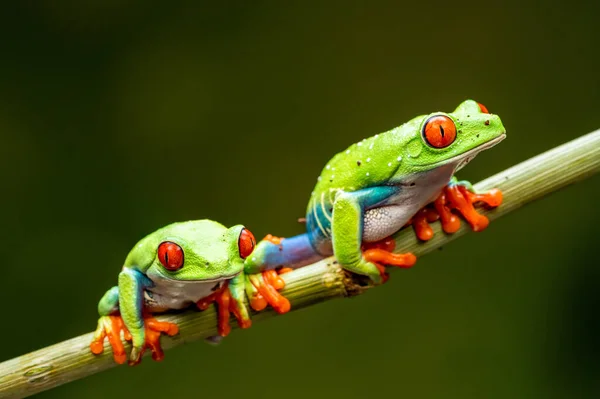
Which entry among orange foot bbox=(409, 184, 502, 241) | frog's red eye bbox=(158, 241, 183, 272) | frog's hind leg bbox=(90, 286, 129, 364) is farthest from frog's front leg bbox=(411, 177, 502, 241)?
frog's hind leg bbox=(90, 286, 129, 364)

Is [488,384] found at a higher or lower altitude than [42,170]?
lower

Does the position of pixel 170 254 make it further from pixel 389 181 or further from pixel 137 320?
pixel 389 181

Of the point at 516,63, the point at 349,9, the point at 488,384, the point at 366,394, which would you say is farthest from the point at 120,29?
the point at 488,384

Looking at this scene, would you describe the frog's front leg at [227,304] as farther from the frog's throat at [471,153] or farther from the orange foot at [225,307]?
the frog's throat at [471,153]

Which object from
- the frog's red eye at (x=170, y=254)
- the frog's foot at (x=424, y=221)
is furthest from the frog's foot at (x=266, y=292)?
the frog's foot at (x=424, y=221)

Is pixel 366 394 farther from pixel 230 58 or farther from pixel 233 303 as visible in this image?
pixel 233 303

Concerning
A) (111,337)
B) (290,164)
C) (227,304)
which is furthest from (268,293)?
(290,164)
